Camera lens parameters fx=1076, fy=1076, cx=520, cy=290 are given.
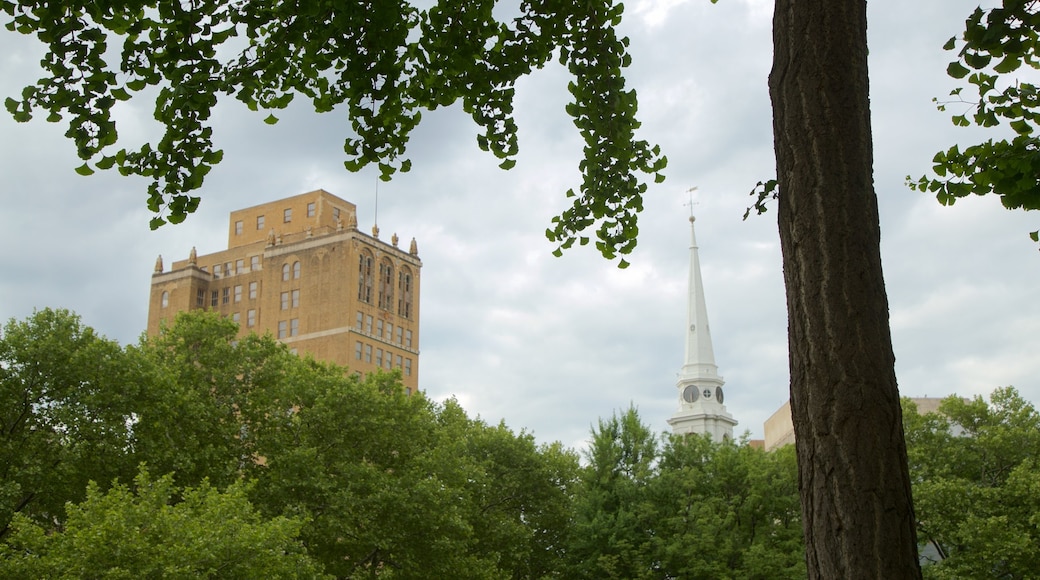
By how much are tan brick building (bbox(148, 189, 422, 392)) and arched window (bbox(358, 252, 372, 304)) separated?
0.11 m

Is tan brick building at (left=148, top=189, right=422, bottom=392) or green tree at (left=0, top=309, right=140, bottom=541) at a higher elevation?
tan brick building at (left=148, top=189, right=422, bottom=392)

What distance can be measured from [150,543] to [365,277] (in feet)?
287

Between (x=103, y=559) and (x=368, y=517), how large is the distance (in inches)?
483

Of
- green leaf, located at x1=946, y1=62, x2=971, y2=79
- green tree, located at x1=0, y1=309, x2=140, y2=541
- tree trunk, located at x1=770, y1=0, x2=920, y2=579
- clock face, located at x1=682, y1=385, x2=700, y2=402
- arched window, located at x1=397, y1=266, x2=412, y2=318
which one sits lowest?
tree trunk, located at x1=770, y1=0, x2=920, y2=579

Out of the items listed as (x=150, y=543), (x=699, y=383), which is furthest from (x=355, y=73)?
(x=699, y=383)

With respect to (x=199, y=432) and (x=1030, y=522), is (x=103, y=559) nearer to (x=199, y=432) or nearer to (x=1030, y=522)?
(x=199, y=432)

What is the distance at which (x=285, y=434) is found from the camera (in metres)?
41.7

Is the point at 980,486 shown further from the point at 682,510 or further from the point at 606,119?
the point at 606,119

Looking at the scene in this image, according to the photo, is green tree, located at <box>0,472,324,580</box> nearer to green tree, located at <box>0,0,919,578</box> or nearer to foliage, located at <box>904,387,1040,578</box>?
green tree, located at <box>0,0,919,578</box>

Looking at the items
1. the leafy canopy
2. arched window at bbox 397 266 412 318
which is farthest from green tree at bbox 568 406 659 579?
arched window at bbox 397 266 412 318

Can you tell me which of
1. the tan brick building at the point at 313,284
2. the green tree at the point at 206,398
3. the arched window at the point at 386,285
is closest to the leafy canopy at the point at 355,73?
the green tree at the point at 206,398

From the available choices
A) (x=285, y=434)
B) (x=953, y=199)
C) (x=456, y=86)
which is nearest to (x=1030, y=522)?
(x=285, y=434)

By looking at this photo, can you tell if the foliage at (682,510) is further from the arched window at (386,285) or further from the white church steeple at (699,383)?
the white church steeple at (699,383)

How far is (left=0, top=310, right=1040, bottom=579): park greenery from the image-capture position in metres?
30.3
